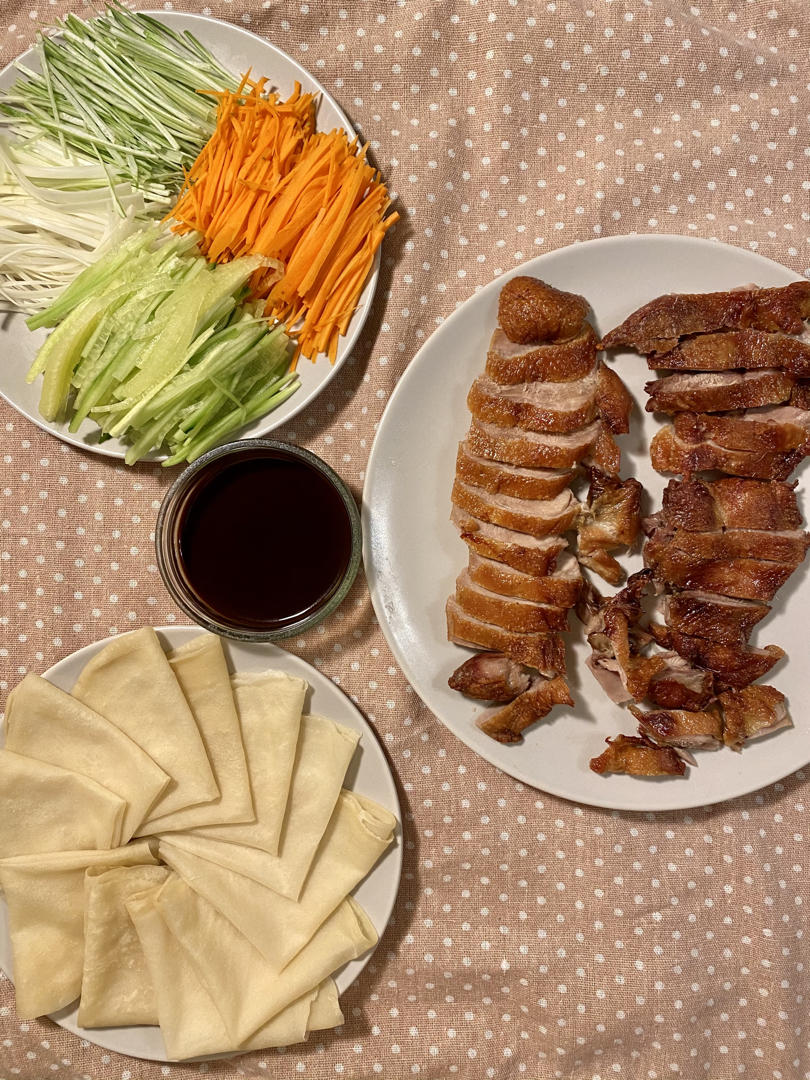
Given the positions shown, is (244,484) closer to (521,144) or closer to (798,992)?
(521,144)

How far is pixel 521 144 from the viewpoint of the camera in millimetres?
2570

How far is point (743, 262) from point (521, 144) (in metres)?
0.82

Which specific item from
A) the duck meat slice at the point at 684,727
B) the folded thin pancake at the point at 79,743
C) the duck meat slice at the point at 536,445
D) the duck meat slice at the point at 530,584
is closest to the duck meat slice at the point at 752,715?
the duck meat slice at the point at 684,727

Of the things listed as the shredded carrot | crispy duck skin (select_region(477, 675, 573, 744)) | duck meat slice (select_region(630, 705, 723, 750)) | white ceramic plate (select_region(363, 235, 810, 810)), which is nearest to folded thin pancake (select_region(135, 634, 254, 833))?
white ceramic plate (select_region(363, 235, 810, 810))

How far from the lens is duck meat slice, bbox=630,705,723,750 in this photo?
2.44 meters

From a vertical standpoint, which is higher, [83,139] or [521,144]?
[521,144]

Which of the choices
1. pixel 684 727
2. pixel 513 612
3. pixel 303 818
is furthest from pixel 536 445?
pixel 303 818

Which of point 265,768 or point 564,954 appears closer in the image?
point 265,768

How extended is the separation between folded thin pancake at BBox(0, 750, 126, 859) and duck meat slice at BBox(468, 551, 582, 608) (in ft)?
4.43

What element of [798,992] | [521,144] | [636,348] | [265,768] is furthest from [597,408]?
[798,992]

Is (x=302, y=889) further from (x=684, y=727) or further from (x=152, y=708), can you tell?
(x=684, y=727)

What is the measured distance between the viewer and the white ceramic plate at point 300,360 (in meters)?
2.39

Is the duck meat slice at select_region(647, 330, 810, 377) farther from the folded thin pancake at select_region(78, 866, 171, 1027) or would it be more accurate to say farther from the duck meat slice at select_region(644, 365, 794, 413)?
the folded thin pancake at select_region(78, 866, 171, 1027)

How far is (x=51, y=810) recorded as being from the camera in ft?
8.11
